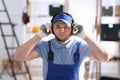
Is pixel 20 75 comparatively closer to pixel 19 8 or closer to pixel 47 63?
pixel 19 8

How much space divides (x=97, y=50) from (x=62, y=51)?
22cm

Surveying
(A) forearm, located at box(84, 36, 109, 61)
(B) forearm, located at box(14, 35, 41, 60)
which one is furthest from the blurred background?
(B) forearm, located at box(14, 35, 41, 60)

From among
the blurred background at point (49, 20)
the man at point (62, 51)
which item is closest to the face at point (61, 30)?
the man at point (62, 51)

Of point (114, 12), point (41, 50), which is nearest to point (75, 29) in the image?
point (41, 50)

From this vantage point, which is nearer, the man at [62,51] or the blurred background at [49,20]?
the man at [62,51]

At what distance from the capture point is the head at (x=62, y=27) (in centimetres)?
149

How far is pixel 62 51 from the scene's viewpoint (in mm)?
1544

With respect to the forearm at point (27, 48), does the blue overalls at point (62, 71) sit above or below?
below

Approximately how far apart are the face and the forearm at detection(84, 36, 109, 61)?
151 mm

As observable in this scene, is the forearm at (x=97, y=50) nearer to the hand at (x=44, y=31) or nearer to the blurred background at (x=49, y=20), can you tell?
the hand at (x=44, y=31)

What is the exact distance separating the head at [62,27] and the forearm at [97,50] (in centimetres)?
14

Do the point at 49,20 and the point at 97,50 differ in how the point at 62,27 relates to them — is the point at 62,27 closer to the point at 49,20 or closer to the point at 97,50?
the point at 97,50

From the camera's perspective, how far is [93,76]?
512 cm

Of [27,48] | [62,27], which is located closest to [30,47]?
[27,48]
